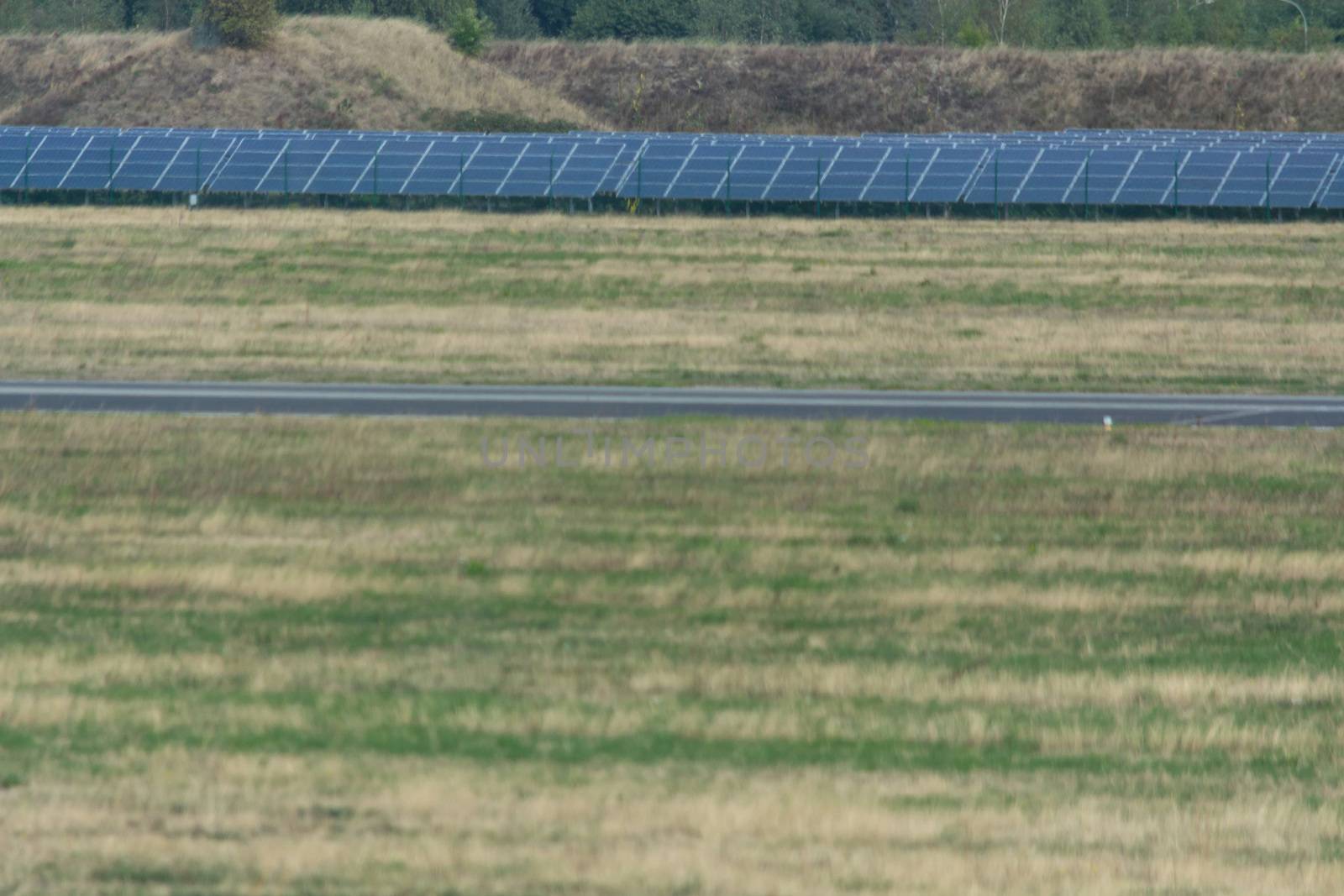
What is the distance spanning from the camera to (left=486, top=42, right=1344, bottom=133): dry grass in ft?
317

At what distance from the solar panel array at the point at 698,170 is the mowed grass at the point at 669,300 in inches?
92.9

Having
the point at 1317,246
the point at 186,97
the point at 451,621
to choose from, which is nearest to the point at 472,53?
the point at 186,97

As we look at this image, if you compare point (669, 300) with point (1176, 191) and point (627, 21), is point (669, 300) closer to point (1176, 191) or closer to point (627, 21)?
point (1176, 191)

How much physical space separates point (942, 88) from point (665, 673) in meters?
88.6

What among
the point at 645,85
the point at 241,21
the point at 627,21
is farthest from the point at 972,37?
the point at 241,21

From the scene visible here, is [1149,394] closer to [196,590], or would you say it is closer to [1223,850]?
[196,590]

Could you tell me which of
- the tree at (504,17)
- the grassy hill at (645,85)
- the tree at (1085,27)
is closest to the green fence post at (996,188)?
the grassy hill at (645,85)

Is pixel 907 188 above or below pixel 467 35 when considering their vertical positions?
above

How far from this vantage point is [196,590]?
55.5ft

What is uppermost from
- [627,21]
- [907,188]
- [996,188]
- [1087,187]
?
[907,188]

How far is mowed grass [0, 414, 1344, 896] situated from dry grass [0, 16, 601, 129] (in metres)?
68.3

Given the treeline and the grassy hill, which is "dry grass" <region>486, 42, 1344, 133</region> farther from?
the treeline

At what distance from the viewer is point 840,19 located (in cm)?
13688

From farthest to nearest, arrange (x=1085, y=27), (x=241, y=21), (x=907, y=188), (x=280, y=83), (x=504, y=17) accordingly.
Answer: (x=1085, y=27) → (x=504, y=17) → (x=241, y=21) → (x=280, y=83) → (x=907, y=188)
